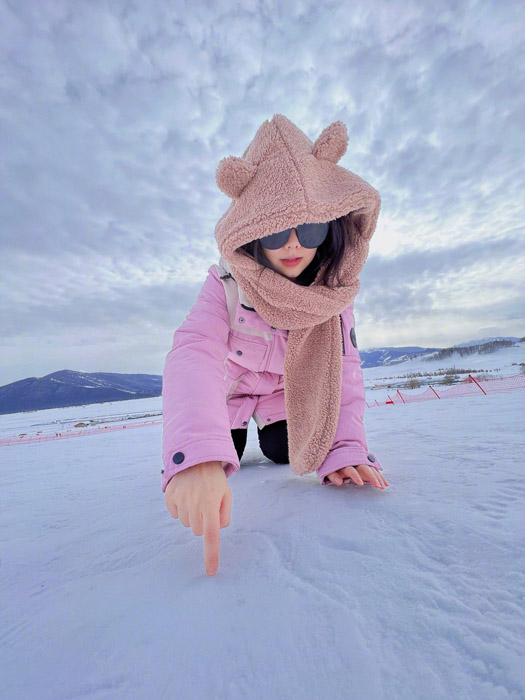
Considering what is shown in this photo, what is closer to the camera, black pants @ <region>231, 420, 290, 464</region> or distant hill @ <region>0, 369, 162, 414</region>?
black pants @ <region>231, 420, 290, 464</region>

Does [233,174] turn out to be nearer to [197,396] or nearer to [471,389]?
[197,396]

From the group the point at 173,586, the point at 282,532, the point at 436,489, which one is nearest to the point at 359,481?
the point at 436,489

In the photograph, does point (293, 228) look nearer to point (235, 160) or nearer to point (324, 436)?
point (235, 160)

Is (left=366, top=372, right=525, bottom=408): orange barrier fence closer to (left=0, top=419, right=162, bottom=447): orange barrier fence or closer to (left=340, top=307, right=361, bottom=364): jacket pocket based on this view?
(left=340, top=307, right=361, bottom=364): jacket pocket

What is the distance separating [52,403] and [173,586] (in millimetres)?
100067

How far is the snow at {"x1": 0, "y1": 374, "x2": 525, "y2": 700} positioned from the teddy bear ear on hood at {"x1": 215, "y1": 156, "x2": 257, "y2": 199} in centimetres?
106

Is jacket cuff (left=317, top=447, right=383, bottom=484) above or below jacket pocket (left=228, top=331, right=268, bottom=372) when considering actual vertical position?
below

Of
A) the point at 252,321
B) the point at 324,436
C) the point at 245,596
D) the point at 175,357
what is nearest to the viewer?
the point at 245,596

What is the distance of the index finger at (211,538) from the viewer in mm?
628

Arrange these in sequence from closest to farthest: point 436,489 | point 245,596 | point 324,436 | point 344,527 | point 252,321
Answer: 1. point 245,596
2. point 344,527
3. point 436,489
4. point 324,436
5. point 252,321

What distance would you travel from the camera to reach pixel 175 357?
1.05 meters

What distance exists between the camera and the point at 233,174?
42.7 inches

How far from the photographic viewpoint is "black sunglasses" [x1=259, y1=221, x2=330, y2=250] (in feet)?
3.71

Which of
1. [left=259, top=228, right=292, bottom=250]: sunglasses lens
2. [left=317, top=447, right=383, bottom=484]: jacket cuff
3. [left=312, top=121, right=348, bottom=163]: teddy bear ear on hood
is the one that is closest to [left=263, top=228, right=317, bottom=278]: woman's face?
[left=259, top=228, right=292, bottom=250]: sunglasses lens
